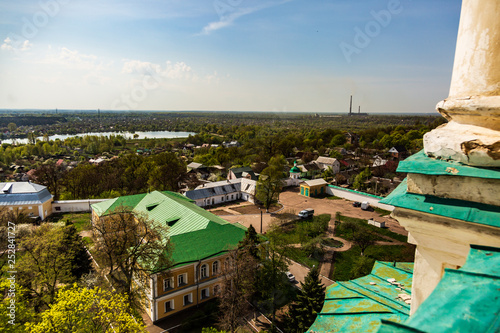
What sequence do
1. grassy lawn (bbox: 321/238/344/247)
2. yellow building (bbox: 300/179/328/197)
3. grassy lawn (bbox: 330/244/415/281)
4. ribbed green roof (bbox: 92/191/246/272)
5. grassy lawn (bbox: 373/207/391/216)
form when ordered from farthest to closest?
1. yellow building (bbox: 300/179/328/197)
2. grassy lawn (bbox: 373/207/391/216)
3. grassy lawn (bbox: 321/238/344/247)
4. grassy lawn (bbox: 330/244/415/281)
5. ribbed green roof (bbox: 92/191/246/272)

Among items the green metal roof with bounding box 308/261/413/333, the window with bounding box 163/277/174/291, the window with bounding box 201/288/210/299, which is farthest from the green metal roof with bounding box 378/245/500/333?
the window with bounding box 201/288/210/299

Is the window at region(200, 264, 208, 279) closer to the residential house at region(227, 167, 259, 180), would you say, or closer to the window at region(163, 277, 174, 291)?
the window at region(163, 277, 174, 291)

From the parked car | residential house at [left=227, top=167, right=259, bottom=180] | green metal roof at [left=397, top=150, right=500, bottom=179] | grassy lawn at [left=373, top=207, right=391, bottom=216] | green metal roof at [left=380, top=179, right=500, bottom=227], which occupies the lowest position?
grassy lawn at [left=373, top=207, right=391, bottom=216]

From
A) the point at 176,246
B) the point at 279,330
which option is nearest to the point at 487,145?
the point at 279,330

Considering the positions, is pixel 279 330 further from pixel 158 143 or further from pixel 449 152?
pixel 158 143

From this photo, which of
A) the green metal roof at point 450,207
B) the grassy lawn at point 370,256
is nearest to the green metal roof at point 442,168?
the green metal roof at point 450,207

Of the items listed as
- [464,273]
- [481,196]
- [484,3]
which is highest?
[484,3]

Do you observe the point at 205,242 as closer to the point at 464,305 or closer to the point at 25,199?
the point at 464,305
